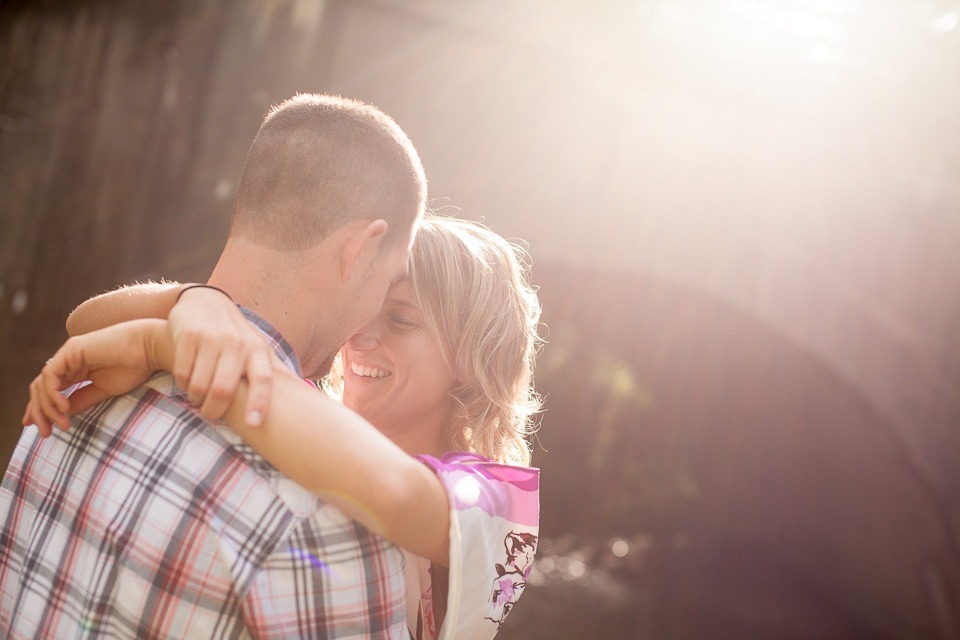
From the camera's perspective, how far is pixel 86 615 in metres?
1.41

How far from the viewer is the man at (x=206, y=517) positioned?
4.54 feet

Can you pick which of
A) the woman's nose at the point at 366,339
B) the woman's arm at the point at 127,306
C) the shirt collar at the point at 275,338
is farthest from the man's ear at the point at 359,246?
the woman's nose at the point at 366,339

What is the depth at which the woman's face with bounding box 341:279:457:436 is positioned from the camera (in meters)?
2.70

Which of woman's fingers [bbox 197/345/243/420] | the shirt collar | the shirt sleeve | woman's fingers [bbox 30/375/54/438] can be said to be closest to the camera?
woman's fingers [bbox 197/345/243/420]

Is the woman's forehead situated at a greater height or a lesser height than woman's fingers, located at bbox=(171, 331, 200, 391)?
lesser

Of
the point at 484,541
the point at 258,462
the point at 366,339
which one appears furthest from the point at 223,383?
the point at 366,339

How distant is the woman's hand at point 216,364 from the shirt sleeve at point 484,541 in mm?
475

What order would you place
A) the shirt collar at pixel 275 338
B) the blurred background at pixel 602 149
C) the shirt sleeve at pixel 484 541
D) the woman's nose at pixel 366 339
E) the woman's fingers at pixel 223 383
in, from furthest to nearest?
the blurred background at pixel 602 149
the woman's nose at pixel 366 339
the shirt sleeve at pixel 484 541
the shirt collar at pixel 275 338
the woman's fingers at pixel 223 383

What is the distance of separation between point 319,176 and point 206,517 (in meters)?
0.71

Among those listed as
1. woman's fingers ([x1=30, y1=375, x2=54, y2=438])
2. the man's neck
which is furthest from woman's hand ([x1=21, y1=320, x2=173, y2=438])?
the man's neck

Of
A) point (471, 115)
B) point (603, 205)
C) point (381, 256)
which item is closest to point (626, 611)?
point (603, 205)

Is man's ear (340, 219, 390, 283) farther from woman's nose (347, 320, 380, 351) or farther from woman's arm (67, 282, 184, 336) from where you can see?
woman's nose (347, 320, 380, 351)

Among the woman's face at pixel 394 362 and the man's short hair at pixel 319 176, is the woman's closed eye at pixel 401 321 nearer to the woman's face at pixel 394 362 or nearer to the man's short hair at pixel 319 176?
the woman's face at pixel 394 362

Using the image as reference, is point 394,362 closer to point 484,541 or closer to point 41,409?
point 484,541
